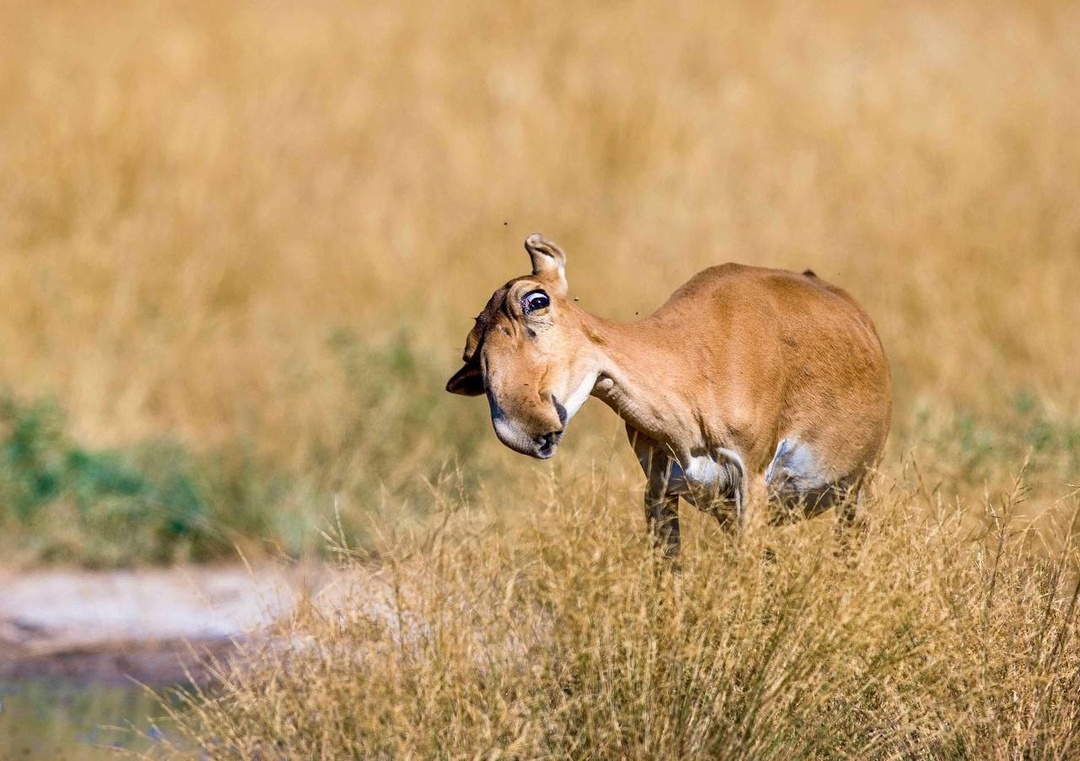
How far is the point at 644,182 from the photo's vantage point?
13.2 meters

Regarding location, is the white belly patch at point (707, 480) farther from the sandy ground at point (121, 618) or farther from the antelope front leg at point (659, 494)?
the sandy ground at point (121, 618)

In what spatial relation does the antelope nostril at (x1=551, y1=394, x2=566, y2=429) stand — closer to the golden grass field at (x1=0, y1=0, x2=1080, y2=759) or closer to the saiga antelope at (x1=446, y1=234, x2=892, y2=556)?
the saiga antelope at (x1=446, y1=234, x2=892, y2=556)

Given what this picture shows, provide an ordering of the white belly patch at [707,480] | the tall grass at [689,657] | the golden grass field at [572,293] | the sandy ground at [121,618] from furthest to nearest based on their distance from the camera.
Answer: the sandy ground at [121,618] → the white belly patch at [707,480] → the golden grass field at [572,293] → the tall grass at [689,657]

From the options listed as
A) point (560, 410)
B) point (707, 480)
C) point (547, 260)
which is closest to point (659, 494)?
point (707, 480)

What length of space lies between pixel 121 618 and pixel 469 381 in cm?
407

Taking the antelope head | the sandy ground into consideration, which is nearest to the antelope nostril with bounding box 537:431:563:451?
the antelope head

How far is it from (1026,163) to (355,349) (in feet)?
18.4

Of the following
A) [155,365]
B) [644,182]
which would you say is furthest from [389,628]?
[644,182]

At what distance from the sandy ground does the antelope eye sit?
124 inches

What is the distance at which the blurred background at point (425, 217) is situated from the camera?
30.0 feet

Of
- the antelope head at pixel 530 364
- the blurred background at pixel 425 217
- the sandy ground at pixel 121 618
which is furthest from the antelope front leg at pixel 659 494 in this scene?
the sandy ground at pixel 121 618

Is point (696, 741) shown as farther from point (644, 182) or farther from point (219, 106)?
point (219, 106)

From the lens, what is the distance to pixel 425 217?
12781 mm

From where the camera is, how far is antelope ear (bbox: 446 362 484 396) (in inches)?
181
